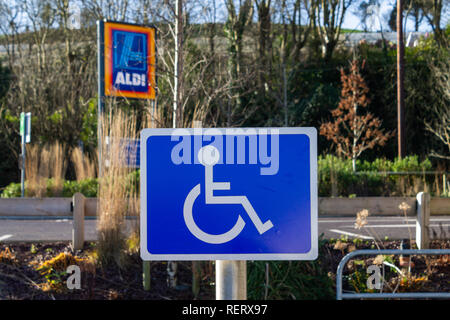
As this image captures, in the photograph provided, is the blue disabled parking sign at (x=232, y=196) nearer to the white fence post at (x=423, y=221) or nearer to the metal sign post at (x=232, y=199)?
the metal sign post at (x=232, y=199)

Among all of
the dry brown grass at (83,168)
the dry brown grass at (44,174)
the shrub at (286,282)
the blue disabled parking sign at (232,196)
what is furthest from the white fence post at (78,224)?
the dry brown grass at (83,168)

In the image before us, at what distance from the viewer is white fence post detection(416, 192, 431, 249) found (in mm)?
5750

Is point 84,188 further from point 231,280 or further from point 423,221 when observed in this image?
point 231,280

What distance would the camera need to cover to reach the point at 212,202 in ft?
5.67

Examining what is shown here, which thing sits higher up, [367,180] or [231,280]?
[231,280]

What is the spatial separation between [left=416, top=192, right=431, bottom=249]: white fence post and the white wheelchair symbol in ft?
14.7

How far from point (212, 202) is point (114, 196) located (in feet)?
14.1

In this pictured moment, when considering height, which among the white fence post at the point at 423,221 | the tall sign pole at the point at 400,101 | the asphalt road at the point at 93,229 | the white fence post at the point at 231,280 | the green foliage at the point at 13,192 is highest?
the tall sign pole at the point at 400,101


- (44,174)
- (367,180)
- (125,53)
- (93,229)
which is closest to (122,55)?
(125,53)

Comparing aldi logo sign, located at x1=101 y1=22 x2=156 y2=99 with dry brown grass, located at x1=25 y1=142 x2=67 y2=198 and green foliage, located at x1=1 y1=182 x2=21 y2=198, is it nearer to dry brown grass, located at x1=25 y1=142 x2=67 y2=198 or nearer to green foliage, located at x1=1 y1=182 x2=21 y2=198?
dry brown grass, located at x1=25 y1=142 x2=67 y2=198

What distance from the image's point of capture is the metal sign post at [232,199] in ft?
5.63

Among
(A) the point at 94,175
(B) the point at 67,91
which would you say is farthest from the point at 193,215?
(B) the point at 67,91

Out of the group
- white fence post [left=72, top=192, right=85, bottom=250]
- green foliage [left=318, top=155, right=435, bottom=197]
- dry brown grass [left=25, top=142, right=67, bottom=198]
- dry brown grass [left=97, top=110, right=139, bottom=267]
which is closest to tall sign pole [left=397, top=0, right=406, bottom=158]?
green foliage [left=318, top=155, right=435, bottom=197]

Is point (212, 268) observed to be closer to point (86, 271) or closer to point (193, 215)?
point (86, 271)
